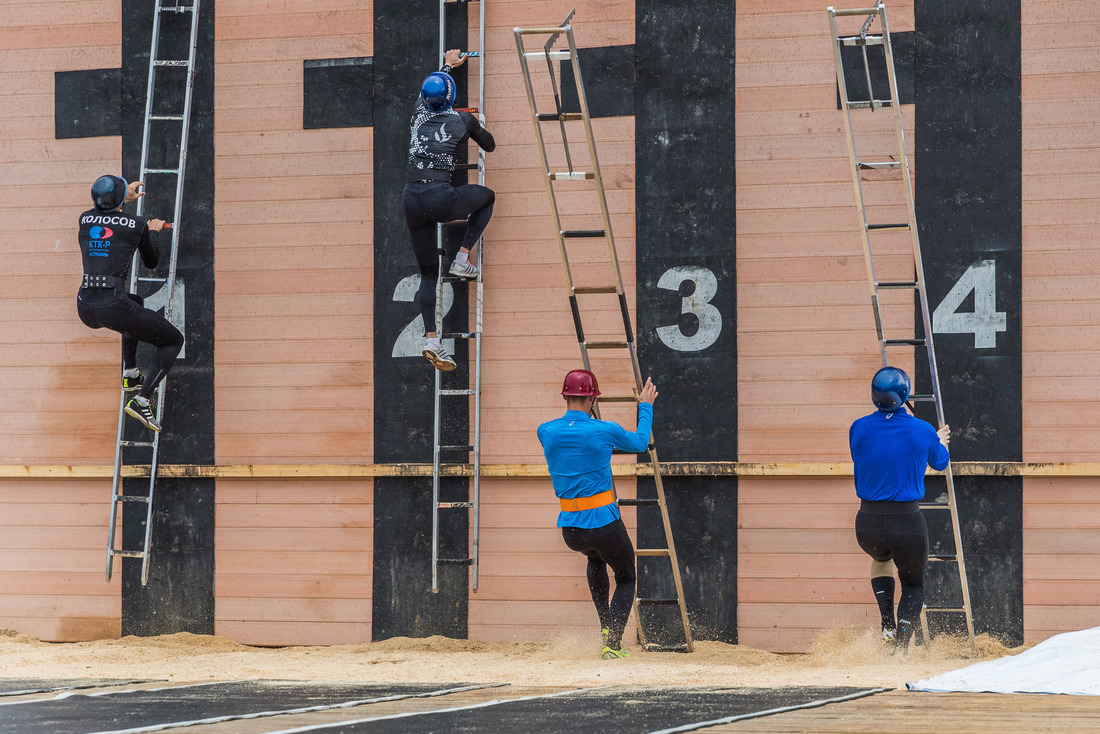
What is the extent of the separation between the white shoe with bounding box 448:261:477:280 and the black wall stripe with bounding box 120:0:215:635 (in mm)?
2036

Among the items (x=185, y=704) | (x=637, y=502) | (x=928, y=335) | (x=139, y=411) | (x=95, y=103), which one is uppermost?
(x=95, y=103)

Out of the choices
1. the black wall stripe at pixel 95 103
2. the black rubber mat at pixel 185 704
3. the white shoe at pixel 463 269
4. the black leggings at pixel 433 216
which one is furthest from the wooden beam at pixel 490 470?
the black wall stripe at pixel 95 103

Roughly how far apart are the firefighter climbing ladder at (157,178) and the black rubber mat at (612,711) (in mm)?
4335

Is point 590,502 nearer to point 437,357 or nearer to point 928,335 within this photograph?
point 437,357

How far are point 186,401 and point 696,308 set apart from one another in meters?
3.92

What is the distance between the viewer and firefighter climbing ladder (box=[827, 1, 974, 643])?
24.2 feet

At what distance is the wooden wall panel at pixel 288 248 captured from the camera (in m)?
8.69

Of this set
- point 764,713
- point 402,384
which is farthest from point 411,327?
point 764,713

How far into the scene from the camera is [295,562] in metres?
8.64

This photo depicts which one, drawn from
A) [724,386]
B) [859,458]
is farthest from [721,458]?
[859,458]

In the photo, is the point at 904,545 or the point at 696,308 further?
the point at 696,308

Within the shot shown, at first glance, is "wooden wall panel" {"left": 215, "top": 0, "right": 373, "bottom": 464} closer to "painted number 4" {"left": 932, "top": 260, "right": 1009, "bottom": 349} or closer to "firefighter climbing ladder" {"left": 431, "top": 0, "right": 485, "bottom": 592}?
"firefighter climbing ladder" {"left": 431, "top": 0, "right": 485, "bottom": 592}

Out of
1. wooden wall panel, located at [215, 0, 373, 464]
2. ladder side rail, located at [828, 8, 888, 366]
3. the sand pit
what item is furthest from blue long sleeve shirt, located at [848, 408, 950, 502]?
wooden wall panel, located at [215, 0, 373, 464]

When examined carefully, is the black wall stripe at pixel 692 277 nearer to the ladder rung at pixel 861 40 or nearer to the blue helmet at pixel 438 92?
the ladder rung at pixel 861 40
